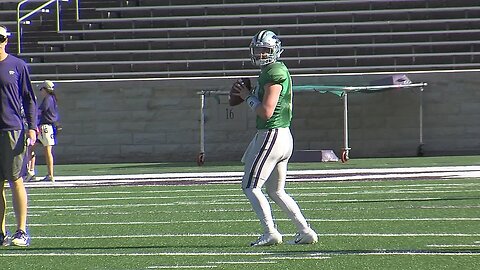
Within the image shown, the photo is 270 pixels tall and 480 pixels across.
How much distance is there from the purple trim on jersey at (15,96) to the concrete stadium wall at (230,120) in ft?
41.9

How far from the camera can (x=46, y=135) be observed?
17.0 m

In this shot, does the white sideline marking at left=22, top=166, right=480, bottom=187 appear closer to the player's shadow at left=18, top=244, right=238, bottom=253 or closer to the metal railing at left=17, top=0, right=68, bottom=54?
the metal railing at left=17, top=0, right=68, bottom=54

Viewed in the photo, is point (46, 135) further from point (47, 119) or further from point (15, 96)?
point (15, 96)

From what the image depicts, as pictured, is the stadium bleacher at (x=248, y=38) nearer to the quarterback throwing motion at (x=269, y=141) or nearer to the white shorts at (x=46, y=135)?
the white shorts at (x=46, y=135)

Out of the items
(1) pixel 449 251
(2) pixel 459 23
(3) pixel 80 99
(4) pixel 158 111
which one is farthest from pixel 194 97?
(1) pixel 449 251

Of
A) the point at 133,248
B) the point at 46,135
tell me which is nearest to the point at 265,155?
the point at 133,248

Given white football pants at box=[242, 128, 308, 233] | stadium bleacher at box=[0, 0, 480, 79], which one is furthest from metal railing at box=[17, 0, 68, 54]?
white football pants at box=[242, 128, 308, 233]

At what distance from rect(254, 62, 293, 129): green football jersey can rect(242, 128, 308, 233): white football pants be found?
0.17 feet

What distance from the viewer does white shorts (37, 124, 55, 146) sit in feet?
55.6

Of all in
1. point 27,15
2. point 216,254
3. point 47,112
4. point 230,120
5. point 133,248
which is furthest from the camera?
point 27,15

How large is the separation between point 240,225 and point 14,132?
7.21 ft

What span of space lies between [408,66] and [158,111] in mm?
4913

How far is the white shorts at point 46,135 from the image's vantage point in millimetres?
16953

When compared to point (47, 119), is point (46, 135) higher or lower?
lower
